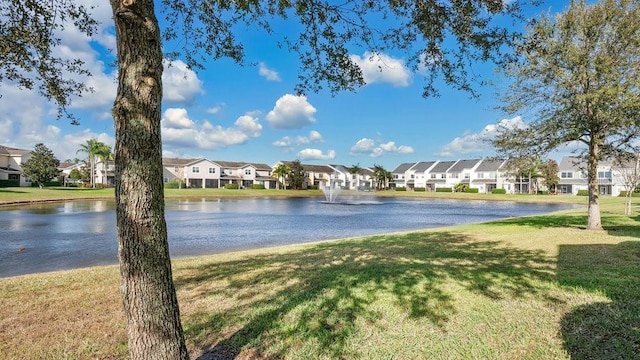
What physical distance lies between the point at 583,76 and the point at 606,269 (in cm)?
Answer: 867

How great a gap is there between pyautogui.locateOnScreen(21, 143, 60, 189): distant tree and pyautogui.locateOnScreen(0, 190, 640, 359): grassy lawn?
220 ft

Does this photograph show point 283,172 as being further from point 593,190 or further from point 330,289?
point 330,289

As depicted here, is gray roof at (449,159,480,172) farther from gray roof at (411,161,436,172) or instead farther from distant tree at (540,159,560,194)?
distant tree at (540,159,560,194)

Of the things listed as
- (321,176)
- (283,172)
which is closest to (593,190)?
(283,172)

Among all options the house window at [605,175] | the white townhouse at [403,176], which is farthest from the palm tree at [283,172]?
the house window at [605,175]

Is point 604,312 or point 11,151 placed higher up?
point 11,151

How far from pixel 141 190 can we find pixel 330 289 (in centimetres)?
395

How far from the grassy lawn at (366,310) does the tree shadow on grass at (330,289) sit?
0.02 meters

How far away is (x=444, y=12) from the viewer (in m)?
6.17

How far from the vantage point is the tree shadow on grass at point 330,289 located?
15.2 ft

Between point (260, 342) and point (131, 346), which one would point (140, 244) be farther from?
point (260, 342)

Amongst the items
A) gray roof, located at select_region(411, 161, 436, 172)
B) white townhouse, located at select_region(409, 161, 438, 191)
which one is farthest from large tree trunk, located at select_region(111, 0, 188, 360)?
gray roof, located at select_region(411, 161, 436, 172)

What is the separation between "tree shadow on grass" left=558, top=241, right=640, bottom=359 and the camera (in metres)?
Result: 4.12

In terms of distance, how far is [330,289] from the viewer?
20.9ft
